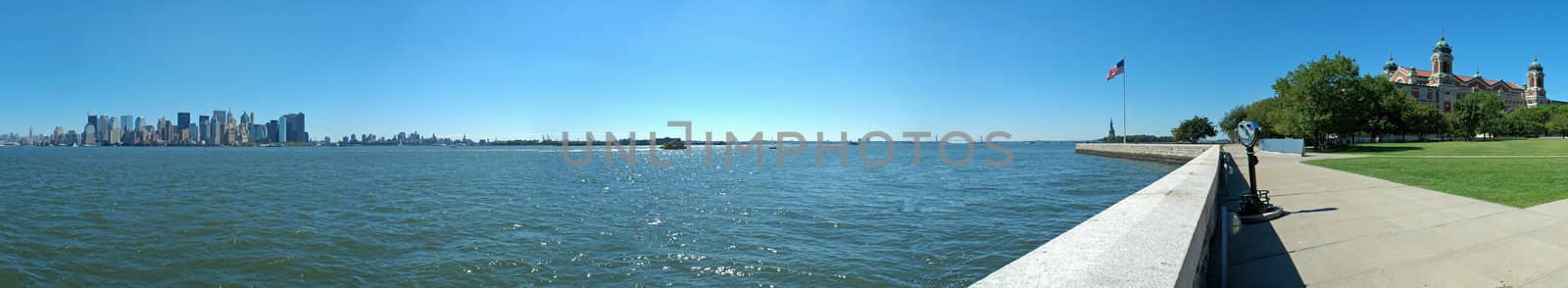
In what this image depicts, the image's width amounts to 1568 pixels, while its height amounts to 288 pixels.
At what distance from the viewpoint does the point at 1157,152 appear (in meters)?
48.9

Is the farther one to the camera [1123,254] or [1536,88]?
[1536,88]

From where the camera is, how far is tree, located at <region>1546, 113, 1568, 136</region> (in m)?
79.9

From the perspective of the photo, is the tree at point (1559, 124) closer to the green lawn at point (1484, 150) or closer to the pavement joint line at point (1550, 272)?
the green lawn at point (1484, 150)

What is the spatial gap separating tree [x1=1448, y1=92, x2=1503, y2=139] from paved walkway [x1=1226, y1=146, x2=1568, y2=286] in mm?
89123

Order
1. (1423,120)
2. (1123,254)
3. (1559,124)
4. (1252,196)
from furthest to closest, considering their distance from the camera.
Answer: (1559,124), (1423,120), (1252,196), (1123,254)

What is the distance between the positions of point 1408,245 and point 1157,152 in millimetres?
48630

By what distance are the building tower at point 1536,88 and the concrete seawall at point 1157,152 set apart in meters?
131

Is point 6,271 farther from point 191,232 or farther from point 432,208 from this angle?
point 432,208

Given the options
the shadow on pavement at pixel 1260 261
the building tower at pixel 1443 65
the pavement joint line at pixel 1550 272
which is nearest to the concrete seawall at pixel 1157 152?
the shadow on pavement at pixel 1260 261

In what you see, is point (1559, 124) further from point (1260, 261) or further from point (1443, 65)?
point (1260, 261)

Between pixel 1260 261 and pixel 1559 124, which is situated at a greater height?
pixel 1559 124

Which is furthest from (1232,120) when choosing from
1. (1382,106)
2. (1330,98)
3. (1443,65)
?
(1443,65)

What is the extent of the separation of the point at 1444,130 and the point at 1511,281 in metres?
106

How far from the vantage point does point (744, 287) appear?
725cm
